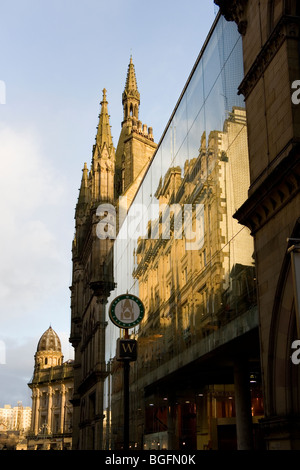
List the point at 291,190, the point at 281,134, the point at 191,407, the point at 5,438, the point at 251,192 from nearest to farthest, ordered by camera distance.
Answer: the point at 291,190 < the point at 281,134 < the point at 251,192 < the point at 191,407 < the point at 5,438

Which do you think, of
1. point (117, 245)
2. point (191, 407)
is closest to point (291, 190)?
point (191, 407)

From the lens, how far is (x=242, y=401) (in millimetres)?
22938

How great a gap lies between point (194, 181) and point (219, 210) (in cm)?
399

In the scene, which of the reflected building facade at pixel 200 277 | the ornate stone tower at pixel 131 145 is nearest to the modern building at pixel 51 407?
the ornate stone tower at pixel 131 145

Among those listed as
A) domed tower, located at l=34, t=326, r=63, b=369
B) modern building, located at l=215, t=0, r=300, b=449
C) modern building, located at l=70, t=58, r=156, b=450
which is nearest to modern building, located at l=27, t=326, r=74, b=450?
domed tower, located at l=34, t=326, r=63, b=369

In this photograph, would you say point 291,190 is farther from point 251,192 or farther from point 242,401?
point 242,401

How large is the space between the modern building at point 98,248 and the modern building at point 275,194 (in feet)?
126

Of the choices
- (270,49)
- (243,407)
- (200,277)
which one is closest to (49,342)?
(200,277)

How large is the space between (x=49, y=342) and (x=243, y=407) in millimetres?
147716

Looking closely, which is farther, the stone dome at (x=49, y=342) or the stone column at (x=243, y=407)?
the stone dome at (x=49, y=342)

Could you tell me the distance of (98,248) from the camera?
60.5 meters

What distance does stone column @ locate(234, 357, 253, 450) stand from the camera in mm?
22453

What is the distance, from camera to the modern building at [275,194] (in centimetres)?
1553

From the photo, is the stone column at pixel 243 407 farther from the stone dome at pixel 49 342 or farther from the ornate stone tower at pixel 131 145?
the stone dome at pixel 49 342
